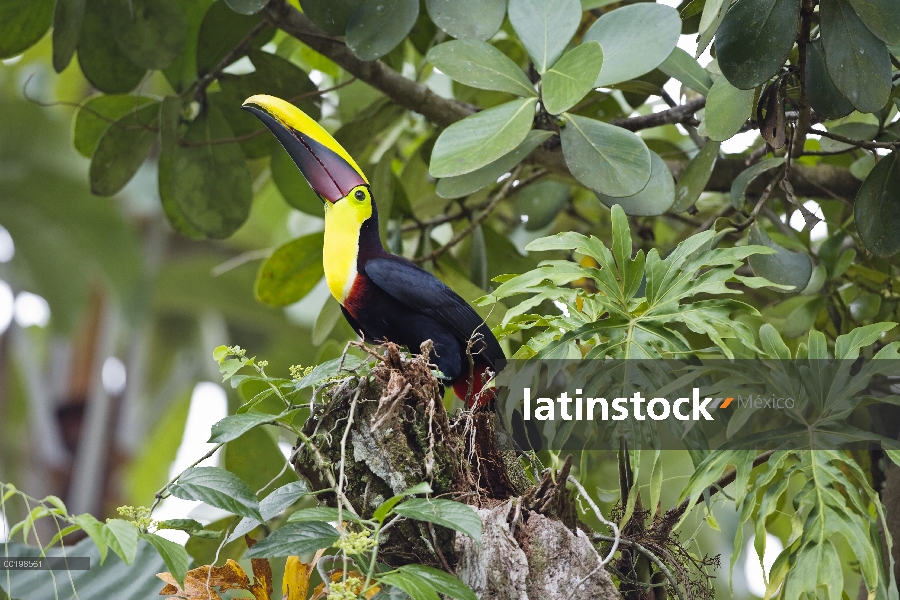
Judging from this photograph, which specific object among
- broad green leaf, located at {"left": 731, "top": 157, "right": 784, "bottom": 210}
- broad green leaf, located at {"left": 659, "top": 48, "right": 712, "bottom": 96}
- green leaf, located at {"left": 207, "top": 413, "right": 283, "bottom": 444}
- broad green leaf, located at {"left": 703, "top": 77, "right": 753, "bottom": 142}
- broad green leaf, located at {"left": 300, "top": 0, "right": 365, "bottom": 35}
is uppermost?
broad green leaf, located at {"left": 300, "top": 0, "right": 365, "bottom": 35}

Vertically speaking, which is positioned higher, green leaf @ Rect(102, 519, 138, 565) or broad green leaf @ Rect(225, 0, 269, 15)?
broad green leaf @ Rect(225, 0, 269, 15)

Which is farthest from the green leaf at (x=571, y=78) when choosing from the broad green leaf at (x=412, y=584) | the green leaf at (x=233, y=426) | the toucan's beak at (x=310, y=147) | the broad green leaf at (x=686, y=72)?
the broad green leaf at (x=412, y=584)

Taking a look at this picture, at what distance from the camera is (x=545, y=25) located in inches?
67.2

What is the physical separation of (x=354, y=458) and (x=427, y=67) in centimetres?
163

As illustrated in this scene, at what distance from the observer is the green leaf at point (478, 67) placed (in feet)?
5.45

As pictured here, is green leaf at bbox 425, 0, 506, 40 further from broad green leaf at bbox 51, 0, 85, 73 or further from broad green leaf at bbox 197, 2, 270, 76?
broad green leaf at bbox 51, 0, 85, 73

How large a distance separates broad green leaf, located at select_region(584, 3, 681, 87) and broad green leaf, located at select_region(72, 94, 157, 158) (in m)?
1.20

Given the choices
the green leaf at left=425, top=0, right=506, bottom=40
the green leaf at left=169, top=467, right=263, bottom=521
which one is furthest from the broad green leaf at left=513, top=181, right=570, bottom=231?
the green leaf at left=169, top=467, right=263, bottom=521

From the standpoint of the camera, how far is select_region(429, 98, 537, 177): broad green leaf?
155 cm

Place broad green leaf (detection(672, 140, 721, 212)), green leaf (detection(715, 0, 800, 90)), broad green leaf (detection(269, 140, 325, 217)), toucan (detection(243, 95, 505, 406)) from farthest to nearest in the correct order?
broad green leaf (detection(269, 140, 325, 217))
toucan (detection(243, 95, 505, 406))
broad green leaf (detection(672, 140, 721, 212))
green leaf (detection(715, 0, 800, 90))

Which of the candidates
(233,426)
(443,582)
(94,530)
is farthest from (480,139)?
(94,530)

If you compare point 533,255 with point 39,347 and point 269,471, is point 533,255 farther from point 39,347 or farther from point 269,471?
point 39,347

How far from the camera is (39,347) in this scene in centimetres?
651

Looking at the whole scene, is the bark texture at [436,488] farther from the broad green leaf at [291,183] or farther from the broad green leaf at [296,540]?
the broad green leaf at [291,183]
